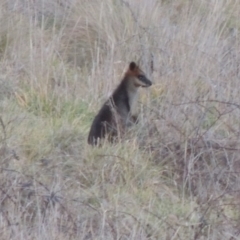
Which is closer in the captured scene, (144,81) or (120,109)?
(120,109)

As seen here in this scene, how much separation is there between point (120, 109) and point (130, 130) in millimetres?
324

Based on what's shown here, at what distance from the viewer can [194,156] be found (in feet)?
23.3

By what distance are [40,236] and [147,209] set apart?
105 centimetres

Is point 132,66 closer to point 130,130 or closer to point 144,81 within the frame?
point 144,81

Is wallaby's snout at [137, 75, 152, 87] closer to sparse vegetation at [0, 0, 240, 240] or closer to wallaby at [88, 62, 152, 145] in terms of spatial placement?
wallaby at [88, 62, 152, 145]

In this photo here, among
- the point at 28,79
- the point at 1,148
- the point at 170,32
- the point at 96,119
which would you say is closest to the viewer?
the point at 1,148

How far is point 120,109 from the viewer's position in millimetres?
7754

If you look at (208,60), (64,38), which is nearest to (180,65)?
(208,60)

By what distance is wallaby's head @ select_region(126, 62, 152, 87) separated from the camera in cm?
803

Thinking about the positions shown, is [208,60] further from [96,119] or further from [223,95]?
[96,119]

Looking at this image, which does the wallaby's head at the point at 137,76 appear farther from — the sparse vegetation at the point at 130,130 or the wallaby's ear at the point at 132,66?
the sparse vegetation at the point at 130,130

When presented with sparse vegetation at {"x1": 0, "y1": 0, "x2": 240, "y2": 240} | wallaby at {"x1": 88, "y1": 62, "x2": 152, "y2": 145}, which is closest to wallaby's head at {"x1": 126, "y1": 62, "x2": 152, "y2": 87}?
wallaby at {"x1": 88, "y1": 62, "x2": 152, "y2": 145}

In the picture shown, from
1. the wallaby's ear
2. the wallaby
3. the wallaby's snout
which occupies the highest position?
the wallaby's ear

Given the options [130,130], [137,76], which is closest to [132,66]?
[137,76]
